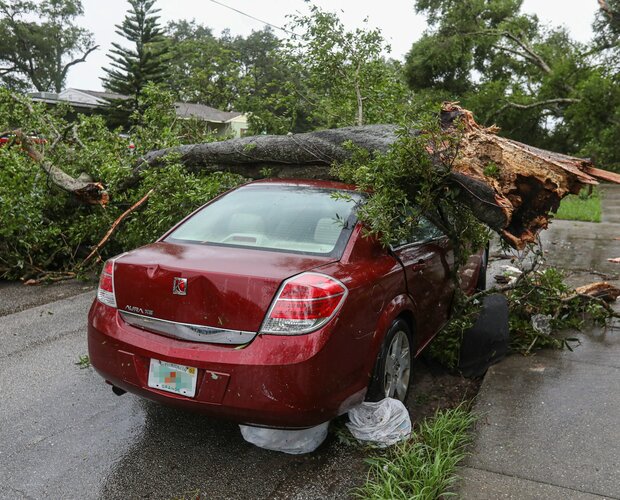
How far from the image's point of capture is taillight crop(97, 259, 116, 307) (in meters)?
3.08

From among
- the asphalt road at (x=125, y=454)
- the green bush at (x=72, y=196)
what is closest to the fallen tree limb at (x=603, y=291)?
the asphalt road at (x=125, y=454)

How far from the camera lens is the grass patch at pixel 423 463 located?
2537 millimetres

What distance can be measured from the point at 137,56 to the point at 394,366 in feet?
118

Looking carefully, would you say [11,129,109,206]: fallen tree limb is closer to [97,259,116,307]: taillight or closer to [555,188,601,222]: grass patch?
[97,259,116,307]: taillight

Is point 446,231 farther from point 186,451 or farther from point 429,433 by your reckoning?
point 186,451

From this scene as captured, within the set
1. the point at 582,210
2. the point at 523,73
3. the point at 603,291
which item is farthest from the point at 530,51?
the point at 603,291

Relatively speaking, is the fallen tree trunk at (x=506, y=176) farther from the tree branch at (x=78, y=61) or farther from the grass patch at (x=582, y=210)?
the tree branch at (x=78, y=61)

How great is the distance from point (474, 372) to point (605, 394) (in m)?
0.88

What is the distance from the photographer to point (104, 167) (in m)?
7.02

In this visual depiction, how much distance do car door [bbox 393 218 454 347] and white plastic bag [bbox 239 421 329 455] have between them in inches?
42.4

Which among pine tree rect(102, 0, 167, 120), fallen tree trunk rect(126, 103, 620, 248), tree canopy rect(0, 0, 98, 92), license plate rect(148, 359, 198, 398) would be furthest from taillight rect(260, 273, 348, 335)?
tree canopy rect(0, 0, 98, 92)

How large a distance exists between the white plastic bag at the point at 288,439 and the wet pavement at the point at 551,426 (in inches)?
30.7

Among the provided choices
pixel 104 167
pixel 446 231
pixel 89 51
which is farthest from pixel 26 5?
pixel 446 231

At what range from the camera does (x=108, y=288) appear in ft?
10.2
